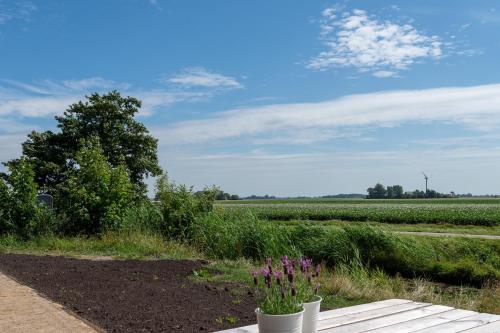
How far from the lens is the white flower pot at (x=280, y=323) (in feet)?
8.52

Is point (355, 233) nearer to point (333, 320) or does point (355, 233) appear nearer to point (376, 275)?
point (376, 275)

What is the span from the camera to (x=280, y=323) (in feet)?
8.52

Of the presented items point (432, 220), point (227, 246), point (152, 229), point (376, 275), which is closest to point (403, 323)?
point (376, 275)

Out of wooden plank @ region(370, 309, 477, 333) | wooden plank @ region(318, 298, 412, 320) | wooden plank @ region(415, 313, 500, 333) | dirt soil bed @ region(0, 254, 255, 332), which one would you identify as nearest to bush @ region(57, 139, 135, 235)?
dirt soil bed @ region(0, 254, 255, 332)

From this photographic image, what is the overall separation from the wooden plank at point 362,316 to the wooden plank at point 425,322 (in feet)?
0.65

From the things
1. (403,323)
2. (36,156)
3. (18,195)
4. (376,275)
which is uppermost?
(36,156)

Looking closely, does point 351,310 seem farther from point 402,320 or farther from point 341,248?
point 341,248

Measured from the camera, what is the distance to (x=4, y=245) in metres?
12.7

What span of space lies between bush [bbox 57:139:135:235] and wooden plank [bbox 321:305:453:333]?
441 inches

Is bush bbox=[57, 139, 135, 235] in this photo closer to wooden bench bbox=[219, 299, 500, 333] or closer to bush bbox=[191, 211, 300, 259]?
bush bbox=[191, 211, 300, 259]

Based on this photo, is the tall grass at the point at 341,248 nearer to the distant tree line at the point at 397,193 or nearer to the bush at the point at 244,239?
the bush at the point at 244,239

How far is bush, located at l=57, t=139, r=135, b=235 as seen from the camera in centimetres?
1363

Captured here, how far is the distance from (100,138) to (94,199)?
13.4 meters

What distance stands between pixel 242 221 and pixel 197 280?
14.1 ft
